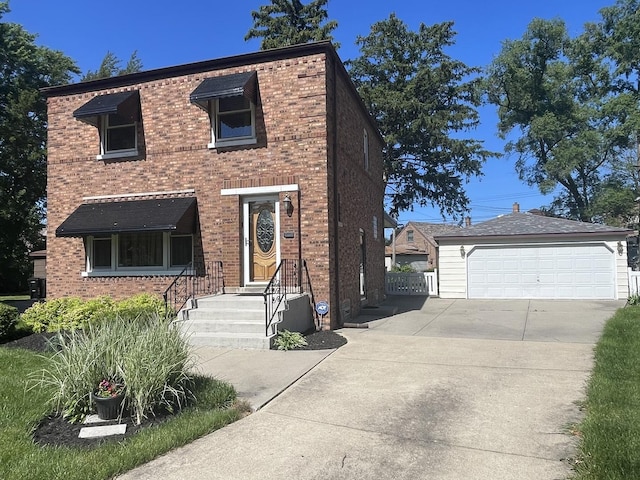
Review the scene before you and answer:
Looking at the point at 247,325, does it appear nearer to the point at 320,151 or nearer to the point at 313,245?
the point at 313,245

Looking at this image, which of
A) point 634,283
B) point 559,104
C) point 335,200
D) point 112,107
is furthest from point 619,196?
point 112,107

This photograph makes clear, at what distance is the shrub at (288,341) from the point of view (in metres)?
8.26

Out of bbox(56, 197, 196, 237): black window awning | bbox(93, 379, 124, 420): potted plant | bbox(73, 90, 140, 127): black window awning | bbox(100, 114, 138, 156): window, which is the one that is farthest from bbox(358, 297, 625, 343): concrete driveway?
bbox(73, 90, 140, 127): black window awning

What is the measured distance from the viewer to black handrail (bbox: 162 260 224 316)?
11125mm

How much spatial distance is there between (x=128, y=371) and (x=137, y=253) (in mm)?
7889

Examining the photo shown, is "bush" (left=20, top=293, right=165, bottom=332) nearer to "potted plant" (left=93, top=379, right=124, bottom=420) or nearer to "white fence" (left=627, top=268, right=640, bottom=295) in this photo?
"potted plant" (left=93, top=379, right=124, bottom=420)

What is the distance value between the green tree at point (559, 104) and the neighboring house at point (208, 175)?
24583mm

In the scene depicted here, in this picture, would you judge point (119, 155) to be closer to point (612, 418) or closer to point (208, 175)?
point (208, 175)

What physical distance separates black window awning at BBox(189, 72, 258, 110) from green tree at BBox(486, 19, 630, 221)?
27.3 m

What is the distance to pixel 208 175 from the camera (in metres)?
11.3

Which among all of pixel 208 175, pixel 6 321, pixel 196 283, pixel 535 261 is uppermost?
pixel 208 175

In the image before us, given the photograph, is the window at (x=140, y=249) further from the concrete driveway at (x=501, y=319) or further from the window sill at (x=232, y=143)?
the concrete driveway at (x=501, y=319)

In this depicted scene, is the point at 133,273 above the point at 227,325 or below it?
above

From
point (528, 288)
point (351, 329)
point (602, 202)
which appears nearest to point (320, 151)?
point (351, 329)
